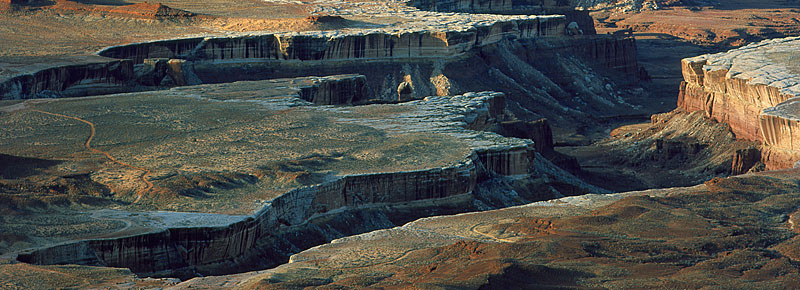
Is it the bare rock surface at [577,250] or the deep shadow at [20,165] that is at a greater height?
the bare rock surface at [577,250]

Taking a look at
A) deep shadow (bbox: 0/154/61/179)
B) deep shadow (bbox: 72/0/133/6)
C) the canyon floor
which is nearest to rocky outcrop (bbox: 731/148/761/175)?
the canyon floor

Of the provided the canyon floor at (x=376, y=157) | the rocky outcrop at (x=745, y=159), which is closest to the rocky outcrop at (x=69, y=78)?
the canyon floor at (x=376, y=157)

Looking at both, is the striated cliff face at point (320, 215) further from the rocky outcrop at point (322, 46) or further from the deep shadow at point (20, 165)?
the rocky outcrop at point (322, 46)

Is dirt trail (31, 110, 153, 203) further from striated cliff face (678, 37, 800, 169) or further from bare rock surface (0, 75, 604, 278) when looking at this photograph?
striated cliff face (678, 37, 800, 169)

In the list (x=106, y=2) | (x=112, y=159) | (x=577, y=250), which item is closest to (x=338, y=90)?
(x=112, y=159)

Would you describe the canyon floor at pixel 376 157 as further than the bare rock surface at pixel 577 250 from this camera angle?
Yes

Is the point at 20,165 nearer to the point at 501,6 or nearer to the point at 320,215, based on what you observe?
the point at 320,215

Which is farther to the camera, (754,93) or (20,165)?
(754,93)
